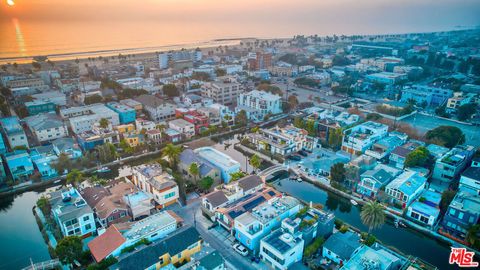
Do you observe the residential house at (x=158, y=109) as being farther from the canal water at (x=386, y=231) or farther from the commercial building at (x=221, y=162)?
the canal water at (x=386, y=231)

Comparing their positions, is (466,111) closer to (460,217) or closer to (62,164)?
(460,217)

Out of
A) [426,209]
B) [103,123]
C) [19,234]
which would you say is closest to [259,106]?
[103,123]

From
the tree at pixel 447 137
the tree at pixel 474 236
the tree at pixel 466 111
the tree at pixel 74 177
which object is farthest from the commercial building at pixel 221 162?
the tree at pixel 466 111

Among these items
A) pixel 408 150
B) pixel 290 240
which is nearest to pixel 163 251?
pixel 290 240

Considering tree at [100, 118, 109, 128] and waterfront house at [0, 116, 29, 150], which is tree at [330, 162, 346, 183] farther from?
waterfront house at [0, 116, 29, 150]

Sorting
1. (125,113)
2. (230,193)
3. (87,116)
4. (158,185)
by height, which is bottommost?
(230,193)

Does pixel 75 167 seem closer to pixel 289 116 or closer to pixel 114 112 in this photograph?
pixel 114 112

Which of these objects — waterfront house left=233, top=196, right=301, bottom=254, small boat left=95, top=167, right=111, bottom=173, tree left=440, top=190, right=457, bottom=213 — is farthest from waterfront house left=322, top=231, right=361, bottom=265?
small boat left=95, top=167, right=111, bottom=173
